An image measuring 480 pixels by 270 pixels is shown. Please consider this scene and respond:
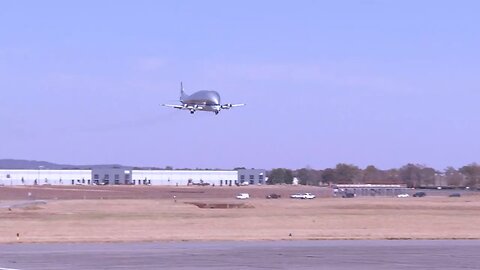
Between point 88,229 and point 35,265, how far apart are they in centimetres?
2960

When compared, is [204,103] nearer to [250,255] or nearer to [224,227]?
[224,227]

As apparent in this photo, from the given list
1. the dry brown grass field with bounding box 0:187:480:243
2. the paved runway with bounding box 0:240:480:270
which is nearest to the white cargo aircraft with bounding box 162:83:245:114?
the dry brown grass field with bounding box 0:187:480:243

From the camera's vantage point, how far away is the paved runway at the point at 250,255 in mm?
37281

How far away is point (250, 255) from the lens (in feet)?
140

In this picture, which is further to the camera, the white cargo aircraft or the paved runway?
the white cargo aircraft

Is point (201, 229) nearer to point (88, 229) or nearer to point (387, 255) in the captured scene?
point (88, 229)

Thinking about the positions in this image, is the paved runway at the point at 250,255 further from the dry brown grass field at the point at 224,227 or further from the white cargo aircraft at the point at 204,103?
the white cargo aircraft at the point at 204,103

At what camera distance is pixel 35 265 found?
3697cm

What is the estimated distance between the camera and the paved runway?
37281 millimetres

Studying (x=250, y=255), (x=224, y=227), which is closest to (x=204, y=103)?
(x=224, y=227)

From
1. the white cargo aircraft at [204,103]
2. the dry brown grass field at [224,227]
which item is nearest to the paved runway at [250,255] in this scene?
Answer: the dry brown grass field at [224,227]

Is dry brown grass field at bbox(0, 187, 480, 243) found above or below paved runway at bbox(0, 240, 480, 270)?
above

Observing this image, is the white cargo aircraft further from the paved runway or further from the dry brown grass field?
the paved runway

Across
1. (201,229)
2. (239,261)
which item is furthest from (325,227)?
(239,261)
